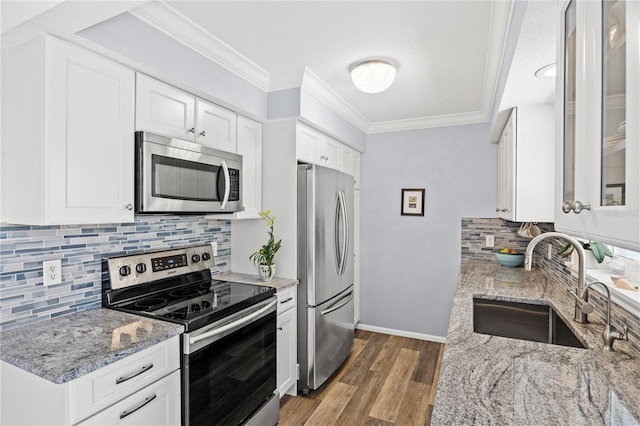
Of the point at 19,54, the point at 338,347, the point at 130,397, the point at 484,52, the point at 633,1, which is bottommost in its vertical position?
the point at 338,347

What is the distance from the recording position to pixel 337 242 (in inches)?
121

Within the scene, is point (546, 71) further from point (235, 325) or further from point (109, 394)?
point (109, 394)

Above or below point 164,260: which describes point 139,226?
above

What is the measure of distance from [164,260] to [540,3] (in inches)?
89.3

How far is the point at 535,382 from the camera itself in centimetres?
109

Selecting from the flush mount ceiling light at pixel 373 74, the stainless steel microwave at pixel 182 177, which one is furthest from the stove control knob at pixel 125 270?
the flush mount ceiling light at pixel 373 74

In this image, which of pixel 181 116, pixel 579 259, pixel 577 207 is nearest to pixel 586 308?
pixel 579 259

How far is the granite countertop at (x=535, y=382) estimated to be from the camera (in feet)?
2.96

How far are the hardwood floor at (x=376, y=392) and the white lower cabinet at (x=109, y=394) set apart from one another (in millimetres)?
1134

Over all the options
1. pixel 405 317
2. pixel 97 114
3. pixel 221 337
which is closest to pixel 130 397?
pixel 221 337

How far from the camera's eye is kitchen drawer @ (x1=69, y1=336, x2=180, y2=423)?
1245mm

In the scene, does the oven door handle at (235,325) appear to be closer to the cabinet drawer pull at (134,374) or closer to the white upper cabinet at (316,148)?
the cabinet drawer pull at (134,374)

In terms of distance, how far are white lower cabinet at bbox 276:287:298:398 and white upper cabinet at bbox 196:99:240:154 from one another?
3.54 feet

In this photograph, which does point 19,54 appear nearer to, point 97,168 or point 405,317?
point 97,168
